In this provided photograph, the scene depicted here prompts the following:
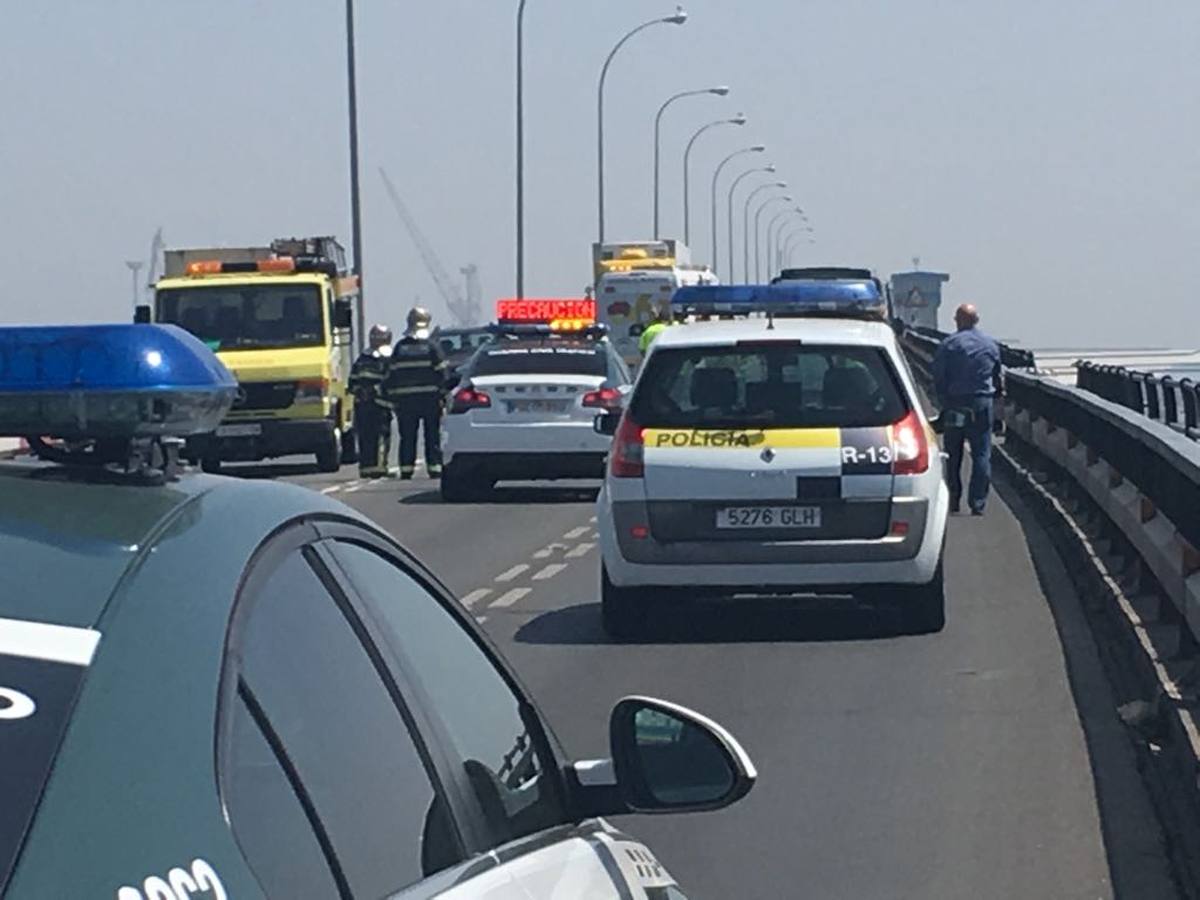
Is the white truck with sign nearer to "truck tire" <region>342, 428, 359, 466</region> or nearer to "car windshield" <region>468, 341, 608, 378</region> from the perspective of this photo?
"truck tire" <region>342, 428, 359, 466</region>

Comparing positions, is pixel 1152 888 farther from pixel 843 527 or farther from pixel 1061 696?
pixel 843 527

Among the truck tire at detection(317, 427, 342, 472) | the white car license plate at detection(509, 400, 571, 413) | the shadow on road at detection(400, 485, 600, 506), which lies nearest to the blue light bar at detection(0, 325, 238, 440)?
the white car license plate at detection(509, 400, 571, 413)

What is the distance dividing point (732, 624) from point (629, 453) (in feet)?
4.82

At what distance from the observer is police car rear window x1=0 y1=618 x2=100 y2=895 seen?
2.40 metres

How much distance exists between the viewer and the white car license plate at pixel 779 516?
13922 millimetres

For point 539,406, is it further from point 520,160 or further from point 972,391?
point 520,160

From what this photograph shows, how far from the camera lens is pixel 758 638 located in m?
14.4

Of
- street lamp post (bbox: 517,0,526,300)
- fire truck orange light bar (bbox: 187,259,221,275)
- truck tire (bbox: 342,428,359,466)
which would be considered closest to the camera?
fire truck orange light bar (bbox: 187,259,221,275)

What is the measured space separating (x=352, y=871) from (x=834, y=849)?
5889 millimetres

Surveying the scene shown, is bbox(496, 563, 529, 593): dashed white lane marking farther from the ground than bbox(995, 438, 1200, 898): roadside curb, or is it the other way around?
bbox(995, 438, 1200, 898): roadside curb

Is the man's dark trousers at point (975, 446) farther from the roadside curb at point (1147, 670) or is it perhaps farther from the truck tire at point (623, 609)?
the truck tire at point (623, 609)

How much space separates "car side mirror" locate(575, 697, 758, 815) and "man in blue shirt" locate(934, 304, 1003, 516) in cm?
1870

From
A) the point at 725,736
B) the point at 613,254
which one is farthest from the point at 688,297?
the point at 613,254

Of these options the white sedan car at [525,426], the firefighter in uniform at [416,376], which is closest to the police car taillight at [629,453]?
the white sedan car at [525,426]
